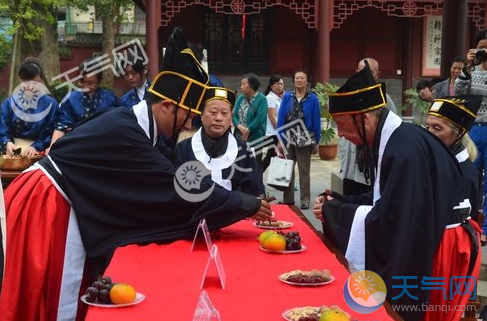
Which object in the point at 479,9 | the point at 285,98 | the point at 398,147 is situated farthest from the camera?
the point at 479,9

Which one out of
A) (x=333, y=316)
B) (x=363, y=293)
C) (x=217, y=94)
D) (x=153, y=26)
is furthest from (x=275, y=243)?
(x=153, y=26)

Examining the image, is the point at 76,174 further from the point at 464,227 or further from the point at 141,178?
the point at 464,227

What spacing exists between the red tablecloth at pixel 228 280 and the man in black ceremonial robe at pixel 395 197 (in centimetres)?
23

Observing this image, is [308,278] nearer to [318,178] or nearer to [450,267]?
[450,267]

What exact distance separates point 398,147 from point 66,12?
2756 centimetres

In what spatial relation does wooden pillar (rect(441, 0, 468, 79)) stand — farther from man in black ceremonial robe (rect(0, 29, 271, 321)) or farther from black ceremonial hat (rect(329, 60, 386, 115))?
man in black ceremonial robe (rect(0, 29, 271, 321))

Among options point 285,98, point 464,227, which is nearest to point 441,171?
point 464,227

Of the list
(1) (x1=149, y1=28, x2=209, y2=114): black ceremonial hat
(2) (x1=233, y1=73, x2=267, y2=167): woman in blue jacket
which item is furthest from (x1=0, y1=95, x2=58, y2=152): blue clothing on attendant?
(1) (x1=149, y1=28, x2=209, y2=114): black ceremonial hat

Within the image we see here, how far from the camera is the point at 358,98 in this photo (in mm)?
3484

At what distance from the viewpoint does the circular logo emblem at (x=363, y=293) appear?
8.57ft

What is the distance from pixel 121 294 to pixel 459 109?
7.48 feet

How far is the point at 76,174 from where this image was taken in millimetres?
3758

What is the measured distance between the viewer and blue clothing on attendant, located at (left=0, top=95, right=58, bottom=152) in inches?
274

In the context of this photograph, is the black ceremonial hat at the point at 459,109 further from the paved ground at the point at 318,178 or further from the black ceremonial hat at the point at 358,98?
the paved ground at the point at 318,178
